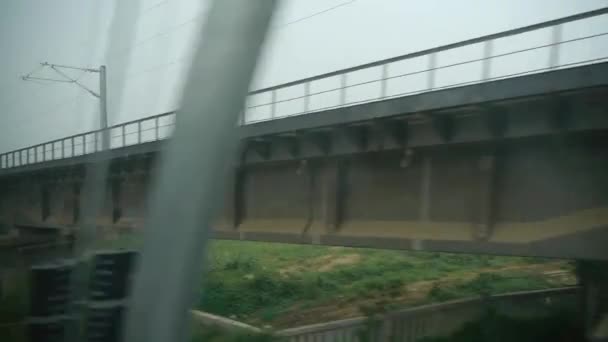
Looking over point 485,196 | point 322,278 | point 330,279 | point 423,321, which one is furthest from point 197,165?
point 330,279

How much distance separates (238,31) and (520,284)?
14.5m

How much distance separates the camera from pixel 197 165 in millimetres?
2402

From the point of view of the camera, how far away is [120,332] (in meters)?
3.30

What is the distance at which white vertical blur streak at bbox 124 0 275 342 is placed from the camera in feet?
7.78

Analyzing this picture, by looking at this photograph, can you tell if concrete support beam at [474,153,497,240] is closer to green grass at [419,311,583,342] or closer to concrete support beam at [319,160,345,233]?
green grass at [419,311,583,342]

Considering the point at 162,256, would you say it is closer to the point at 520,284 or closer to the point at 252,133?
the point at 252,133

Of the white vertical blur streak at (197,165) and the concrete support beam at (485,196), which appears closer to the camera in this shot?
Result: the white vertical blur streak at (197,165)

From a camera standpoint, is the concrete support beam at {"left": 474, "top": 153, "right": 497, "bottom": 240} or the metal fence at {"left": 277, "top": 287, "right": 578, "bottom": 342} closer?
the concrete support beam at {"left": 474, "top": 153, "right": 497, "bottom": 240}

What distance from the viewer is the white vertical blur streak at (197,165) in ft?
7.78

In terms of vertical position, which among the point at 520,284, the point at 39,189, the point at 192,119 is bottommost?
the point at 520,284

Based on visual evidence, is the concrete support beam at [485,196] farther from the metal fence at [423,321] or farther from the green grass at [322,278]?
the green grass at [322,278]

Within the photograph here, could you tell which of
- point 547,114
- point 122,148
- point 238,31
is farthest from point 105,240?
point 122,148

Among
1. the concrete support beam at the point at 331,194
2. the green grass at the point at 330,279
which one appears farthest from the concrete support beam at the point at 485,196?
the green grass at the point at 330,279

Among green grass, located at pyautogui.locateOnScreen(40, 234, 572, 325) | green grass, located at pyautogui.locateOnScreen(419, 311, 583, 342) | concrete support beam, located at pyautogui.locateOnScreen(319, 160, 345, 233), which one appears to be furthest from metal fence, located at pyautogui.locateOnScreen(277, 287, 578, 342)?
green grass, located at pyautogui.locateOnScreen(40, 234, 572, 325)
